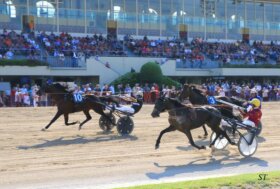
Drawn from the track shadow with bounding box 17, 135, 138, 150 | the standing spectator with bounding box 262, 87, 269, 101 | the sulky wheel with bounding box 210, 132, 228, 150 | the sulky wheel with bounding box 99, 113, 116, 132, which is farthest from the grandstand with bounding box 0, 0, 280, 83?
the sulky wheel with bounding box 210, 132, 228, 150

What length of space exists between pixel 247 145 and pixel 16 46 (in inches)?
862

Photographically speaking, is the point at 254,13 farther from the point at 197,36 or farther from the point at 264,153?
the point at 264,153

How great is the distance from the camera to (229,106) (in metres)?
13.9

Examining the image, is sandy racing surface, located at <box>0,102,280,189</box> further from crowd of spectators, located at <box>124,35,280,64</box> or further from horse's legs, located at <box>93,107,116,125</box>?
crowd of spectators, located at <box>124,35,280,64</box>

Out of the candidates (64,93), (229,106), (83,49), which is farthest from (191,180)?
(83,49)

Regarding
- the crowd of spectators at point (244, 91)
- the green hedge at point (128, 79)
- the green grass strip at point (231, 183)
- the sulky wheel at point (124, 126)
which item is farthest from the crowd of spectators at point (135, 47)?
the green grass strip at point (231, 183)

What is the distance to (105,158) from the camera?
38.1 feet

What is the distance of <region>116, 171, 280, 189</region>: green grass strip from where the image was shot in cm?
867

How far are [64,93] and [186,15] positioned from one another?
30856 millimetres

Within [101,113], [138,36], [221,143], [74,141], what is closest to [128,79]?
[138,36]

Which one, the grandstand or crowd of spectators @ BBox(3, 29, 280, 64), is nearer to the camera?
crowd of spectators @ BBox(3, 29, 280, 64)

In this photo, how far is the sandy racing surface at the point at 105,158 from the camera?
9664 mm

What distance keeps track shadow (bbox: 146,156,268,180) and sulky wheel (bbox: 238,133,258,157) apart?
155mm

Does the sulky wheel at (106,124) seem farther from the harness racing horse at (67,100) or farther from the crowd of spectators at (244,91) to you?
the crowd of spectators at (244,91)
